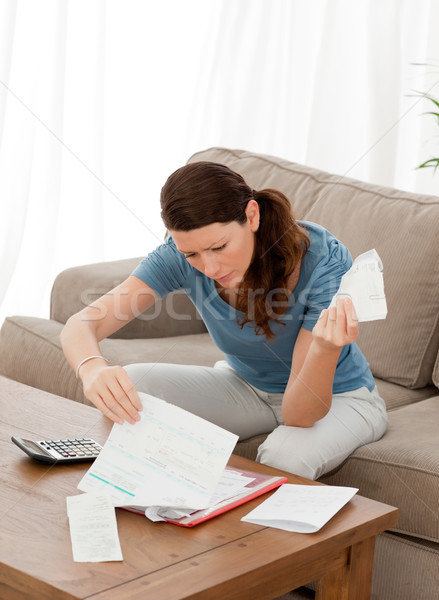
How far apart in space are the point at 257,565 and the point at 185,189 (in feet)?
2.28

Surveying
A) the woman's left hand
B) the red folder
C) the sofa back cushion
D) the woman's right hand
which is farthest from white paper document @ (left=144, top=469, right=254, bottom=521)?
the sofa back cushion

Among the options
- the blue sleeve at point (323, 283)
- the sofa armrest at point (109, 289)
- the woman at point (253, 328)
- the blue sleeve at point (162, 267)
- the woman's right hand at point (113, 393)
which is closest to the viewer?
the woman's right hand at point (113, 393)

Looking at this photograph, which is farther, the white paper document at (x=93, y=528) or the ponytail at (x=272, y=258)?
the ponytail at (x=272, y=258)

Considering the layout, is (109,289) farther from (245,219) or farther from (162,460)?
(162,460)

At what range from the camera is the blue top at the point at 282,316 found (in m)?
1.61

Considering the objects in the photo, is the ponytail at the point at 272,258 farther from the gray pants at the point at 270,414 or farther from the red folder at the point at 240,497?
the red folder at the point at 240,497

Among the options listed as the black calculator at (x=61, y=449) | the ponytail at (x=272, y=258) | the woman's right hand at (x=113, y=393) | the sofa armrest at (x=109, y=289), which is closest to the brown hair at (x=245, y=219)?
the ponytail at (x=272, y=258)

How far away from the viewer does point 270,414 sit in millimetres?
1765

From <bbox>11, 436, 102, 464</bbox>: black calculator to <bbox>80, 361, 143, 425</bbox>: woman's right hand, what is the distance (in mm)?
73

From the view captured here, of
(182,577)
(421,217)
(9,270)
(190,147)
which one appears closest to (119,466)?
(182,577)

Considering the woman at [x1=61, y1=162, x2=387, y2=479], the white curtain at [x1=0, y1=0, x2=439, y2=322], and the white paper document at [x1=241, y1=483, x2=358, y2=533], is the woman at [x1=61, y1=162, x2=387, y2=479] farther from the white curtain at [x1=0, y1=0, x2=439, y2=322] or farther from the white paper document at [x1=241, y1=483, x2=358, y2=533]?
the white curtain at [x1=0, y1=0, x2=439, y2=322]

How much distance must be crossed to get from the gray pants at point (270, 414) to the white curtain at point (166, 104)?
1.73m

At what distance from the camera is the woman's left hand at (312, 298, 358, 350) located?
4.37 feet

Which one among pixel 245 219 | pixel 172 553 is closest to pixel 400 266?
pixel 245 219
